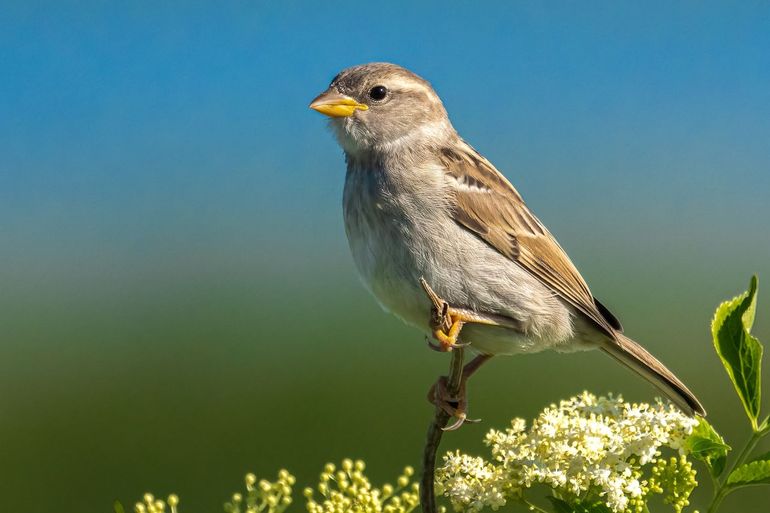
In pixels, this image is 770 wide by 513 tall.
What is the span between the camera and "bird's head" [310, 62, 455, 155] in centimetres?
284

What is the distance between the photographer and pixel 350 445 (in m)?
4.92

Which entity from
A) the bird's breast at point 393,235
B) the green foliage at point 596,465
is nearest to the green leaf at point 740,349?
the green foliage at point 596,465

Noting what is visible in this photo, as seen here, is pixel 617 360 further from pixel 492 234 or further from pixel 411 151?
pixel 411 151

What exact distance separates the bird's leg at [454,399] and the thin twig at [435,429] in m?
0.02

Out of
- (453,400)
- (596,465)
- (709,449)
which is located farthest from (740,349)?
(453,400)

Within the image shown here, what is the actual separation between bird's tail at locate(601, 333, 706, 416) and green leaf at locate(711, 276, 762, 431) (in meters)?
0.99

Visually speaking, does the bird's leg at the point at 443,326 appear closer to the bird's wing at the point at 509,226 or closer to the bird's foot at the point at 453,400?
the bird's foot at the point at 453,400

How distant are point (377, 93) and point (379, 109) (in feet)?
0.21

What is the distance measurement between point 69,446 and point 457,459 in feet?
14.4

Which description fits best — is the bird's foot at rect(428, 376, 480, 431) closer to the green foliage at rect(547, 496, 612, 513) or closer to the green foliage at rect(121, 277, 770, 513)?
the green foliage at rect(121, 277, 770, 513)

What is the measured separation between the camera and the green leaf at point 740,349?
5.10 feet

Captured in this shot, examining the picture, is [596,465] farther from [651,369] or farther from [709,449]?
[651,369]

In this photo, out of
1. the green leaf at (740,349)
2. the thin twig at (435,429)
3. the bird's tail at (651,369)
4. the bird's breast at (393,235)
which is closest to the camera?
the thin twig at (435,429)

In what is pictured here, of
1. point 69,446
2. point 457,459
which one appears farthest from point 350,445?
point 457,459
